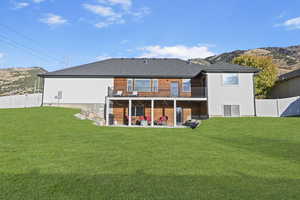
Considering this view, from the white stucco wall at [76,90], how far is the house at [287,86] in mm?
20609

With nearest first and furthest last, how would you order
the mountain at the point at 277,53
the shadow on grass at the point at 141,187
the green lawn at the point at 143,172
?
the shadow on grass at the point at 141,187
the green lawn at the point at 143,172
the mountain at the point at 277,53

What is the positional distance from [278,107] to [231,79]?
6.26 meters

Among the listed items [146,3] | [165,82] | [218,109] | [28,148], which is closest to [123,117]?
[165,82]

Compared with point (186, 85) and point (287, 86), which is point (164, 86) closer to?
point (186, 85)

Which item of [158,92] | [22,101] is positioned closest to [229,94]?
[158,92]

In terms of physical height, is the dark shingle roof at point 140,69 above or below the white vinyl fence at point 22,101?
above

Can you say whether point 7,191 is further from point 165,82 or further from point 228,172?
point 165,82

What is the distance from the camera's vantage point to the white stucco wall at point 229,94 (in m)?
17.0

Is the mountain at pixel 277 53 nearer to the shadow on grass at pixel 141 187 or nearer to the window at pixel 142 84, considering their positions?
the window at pixel 142 84

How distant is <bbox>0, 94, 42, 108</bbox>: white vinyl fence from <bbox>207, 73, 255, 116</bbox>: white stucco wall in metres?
17.5

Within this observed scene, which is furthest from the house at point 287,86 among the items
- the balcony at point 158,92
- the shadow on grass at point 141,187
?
the shadow on grass at point 141,187

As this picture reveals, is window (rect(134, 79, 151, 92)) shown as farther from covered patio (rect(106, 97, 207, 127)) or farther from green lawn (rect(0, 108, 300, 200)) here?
green lawn (rect(0, 108, 300, 200))

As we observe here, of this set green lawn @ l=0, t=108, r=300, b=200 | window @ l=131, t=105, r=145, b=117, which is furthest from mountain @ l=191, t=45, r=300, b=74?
green lawn @ l=0, t=108, r=300, b=200

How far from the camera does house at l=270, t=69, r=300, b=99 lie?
2100cm
